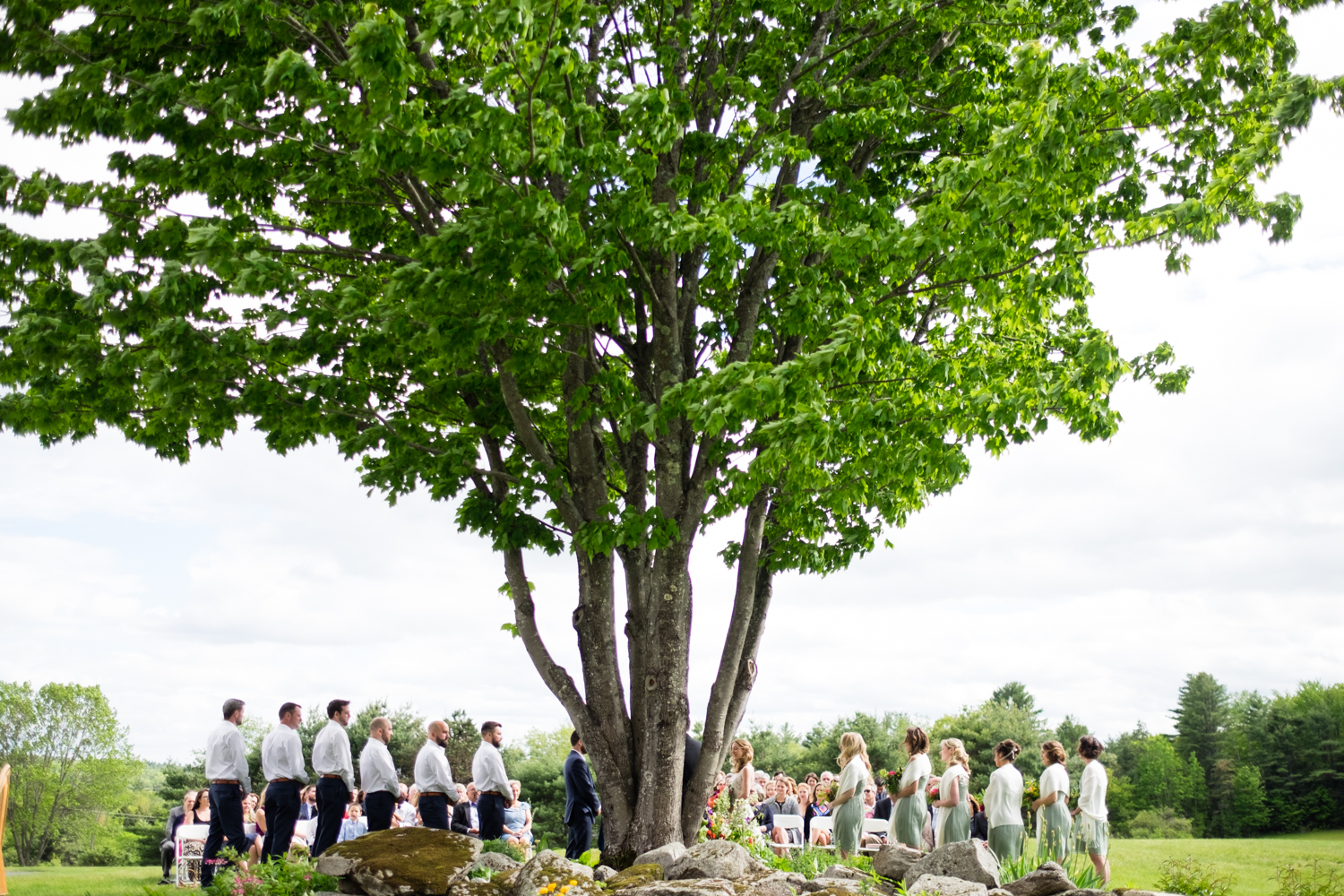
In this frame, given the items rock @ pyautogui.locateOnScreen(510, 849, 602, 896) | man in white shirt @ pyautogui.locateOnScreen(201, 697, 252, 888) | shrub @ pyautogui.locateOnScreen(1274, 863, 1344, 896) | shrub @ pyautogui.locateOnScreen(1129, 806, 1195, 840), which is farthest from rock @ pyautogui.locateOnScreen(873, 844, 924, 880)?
shrub @ pyautogui.locateOnScreen(1129, 806, 1195, 840)

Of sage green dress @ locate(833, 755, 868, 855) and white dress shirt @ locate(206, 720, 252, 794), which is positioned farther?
white dress shirt @ locate(206, 720, 252, 794)

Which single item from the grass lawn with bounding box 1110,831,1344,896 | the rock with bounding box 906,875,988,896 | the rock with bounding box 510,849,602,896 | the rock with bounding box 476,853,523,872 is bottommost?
the grass lawn with bounding box 1110,831,1344,896

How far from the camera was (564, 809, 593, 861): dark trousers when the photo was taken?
37.4 feet

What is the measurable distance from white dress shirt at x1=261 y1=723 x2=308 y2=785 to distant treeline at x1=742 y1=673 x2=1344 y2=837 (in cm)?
2575

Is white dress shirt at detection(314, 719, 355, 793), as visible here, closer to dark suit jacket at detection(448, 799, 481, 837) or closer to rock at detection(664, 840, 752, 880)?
dark suit jacket at detection(448, 799, 481, 837)

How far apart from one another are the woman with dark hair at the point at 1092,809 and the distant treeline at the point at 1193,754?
24753 mm

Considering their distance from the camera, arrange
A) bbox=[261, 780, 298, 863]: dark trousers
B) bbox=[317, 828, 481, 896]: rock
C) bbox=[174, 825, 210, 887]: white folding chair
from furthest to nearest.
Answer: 1. bbox=[174, 825, 210, 887]: white folding chair
2. bbox=[261, 780, 298, 863]: dark trousers
3. bbox=[317, 828, 481, 896]: rock

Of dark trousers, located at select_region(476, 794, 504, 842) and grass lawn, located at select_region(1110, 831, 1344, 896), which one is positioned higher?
dark trousers, located at select_region(476, 794, 504, 842)

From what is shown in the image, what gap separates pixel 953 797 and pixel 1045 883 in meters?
1.80

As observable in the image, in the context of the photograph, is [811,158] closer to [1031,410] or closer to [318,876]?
[1031,410]

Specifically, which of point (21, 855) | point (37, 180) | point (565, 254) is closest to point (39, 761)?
point (21, 855)

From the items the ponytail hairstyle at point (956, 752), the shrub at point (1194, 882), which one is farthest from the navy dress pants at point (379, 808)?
the shrub at point (1194, 882)

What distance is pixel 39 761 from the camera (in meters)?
44.4

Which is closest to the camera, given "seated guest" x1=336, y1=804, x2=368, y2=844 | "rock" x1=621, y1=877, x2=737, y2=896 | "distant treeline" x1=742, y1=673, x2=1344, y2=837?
"rock" x1=621, y1=877, x2=737, y2=896
